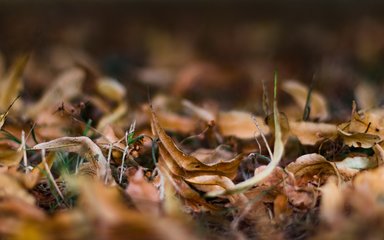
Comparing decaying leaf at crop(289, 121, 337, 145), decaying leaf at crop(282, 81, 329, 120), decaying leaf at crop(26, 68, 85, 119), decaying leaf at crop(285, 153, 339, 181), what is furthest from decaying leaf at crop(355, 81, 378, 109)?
decaying leaf at crop(26, 68, 85, 119)

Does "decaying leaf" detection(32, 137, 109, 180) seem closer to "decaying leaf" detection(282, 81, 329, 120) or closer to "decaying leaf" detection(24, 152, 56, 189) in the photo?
"decaying leaf" detection(24, 152, 56, 189)

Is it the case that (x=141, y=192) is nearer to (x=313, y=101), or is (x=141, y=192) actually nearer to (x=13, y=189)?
(x=13, y=189)

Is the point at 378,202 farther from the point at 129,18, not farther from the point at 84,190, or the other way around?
the point at 129,18

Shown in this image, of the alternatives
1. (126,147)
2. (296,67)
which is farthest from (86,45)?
(126,147)

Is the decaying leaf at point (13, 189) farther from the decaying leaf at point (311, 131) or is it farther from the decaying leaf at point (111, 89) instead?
the decaying leaf at point (111, 89)

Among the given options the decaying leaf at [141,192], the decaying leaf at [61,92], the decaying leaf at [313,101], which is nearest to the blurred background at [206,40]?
the decaying leaf at [61,92]

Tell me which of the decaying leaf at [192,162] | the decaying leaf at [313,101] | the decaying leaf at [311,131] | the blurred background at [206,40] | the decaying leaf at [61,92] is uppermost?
the decaying leaf at [192,162]
